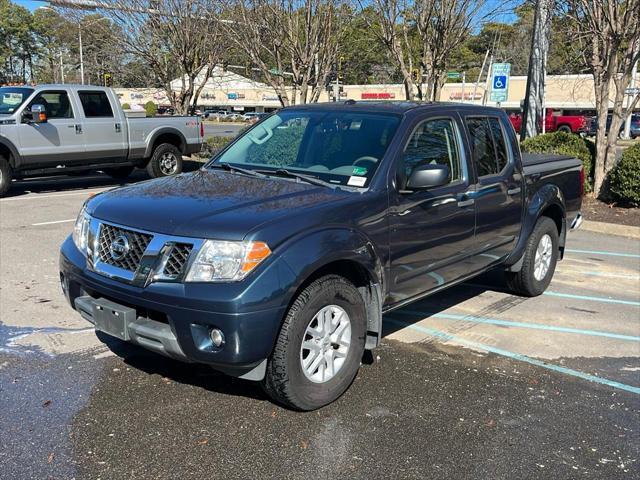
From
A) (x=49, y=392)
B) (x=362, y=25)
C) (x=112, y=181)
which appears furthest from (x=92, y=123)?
(x=49, y=392)

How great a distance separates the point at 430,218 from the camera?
4457mm

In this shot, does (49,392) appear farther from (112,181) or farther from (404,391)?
(112,181)

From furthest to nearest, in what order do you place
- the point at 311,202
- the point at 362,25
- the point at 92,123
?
the point at 362,25
the point at 92,123
the point at 311,202

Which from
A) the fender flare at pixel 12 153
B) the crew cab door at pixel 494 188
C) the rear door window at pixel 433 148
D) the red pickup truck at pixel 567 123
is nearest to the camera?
the rear door window at pixel 433 148

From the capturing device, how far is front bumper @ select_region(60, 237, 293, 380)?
3.24 metres

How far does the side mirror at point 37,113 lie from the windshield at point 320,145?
7.96 m

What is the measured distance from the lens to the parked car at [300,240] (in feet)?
10.9

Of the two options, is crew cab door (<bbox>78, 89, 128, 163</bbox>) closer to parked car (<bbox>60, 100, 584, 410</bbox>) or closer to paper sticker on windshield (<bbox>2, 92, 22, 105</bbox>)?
paper sticker on windshield (<bbox>2, 92, 22, 105</bbox>)

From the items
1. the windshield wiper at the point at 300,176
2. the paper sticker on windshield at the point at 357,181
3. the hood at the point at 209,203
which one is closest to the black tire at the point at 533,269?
the paper sticker on windshield at the point at 357,181

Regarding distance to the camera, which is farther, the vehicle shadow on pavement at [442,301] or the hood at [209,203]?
the vehicle shadow on pavement at [442,301]

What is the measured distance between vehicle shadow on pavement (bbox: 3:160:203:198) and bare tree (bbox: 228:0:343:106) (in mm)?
3116

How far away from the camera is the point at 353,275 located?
4008mm

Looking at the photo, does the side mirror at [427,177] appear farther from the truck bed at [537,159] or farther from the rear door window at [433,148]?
the truck bed at [537,159]

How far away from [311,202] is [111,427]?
1703 mm
